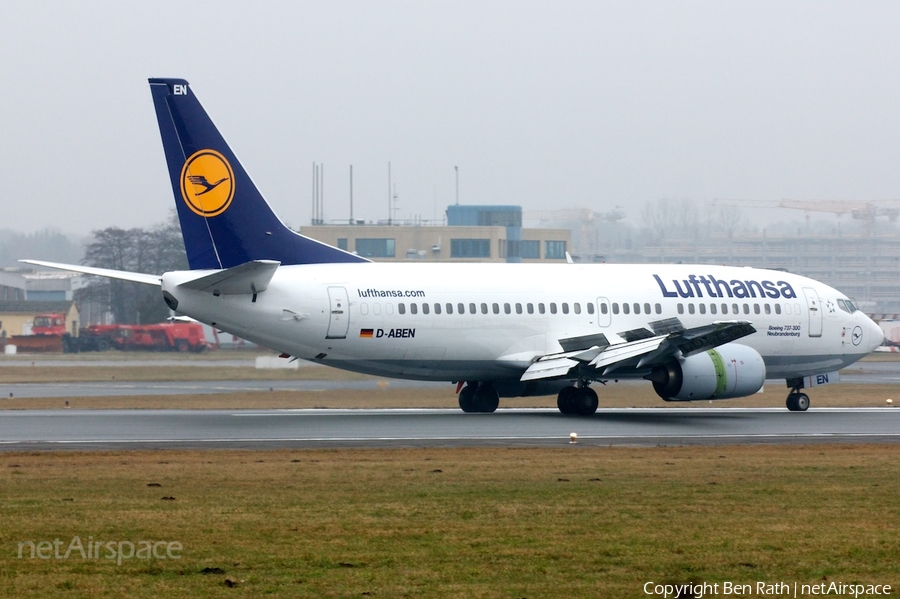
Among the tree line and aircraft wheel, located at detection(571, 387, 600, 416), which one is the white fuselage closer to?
aircraft wheel, located at detection(571, 387, 600, 416)

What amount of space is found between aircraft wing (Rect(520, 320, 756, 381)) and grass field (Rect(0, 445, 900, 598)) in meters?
8.24

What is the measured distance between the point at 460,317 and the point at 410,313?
1.43 metres

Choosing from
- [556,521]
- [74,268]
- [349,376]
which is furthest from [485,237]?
[556,521]

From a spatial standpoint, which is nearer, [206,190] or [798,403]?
[206,190]

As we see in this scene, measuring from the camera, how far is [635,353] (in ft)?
93.7

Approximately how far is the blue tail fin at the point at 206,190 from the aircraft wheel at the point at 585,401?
8503 millimetres

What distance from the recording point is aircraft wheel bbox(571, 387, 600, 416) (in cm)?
3019

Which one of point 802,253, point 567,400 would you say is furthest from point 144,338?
point 802,253

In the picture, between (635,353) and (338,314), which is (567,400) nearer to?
(635,353)

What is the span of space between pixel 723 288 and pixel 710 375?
5631 mm

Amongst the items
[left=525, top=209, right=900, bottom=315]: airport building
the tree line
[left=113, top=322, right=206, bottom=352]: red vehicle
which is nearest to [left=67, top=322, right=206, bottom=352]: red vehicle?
[left=113, top=322, right=206, bottom=352]: red vehicle
